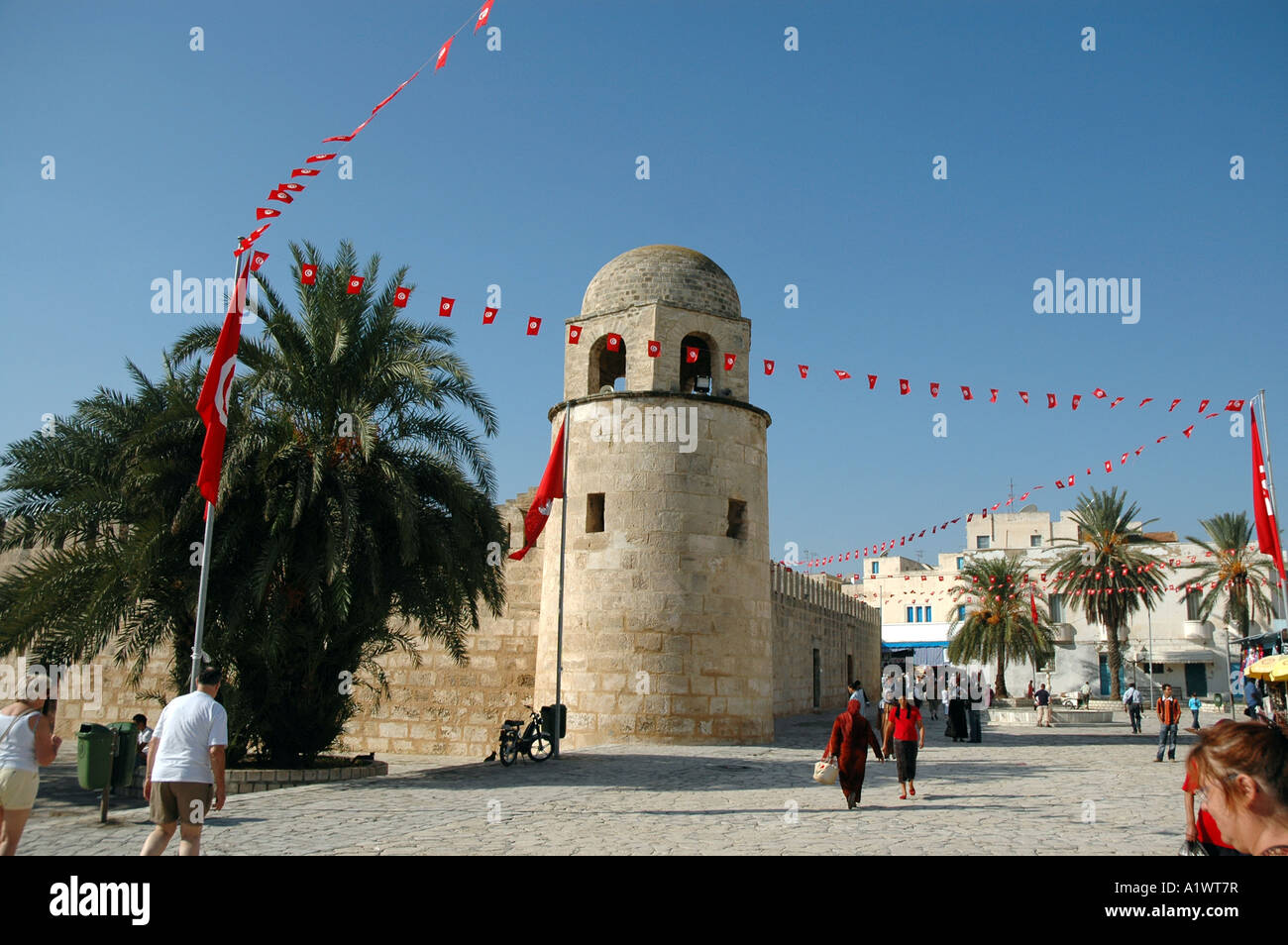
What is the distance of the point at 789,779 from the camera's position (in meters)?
12.6

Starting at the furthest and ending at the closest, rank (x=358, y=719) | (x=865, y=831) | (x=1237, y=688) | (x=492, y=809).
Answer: (x=1237, y=688) → (x=358, y=719) → (x=492, y=809) → (x=865, y=831)

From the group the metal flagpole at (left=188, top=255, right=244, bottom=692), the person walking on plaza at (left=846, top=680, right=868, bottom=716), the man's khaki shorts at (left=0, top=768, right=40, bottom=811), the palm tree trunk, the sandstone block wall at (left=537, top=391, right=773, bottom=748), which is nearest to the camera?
the man's khaki shorts at (left=0, top=768, right=40, bottom=811)

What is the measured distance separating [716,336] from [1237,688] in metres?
39.4

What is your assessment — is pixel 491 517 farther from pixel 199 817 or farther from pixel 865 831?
pixel 199 817

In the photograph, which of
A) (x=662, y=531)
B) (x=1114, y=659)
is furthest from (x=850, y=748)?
(x=1114, y=659)

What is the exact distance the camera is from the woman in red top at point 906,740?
11055 millimetres

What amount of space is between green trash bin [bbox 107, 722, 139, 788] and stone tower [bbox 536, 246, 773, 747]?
8010mm

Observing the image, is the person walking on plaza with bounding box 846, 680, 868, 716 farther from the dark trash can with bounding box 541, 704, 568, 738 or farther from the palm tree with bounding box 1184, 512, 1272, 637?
the palm tree with bounding box 1184, 512, 1272, 637

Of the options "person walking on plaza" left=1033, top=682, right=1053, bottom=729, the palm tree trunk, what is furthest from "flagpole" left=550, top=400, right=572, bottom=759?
the palm tree trunk

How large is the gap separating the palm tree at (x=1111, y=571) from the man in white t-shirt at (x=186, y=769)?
32.8m

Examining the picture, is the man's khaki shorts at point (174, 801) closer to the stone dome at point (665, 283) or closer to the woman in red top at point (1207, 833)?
the woman in red top at point (1207, 833)

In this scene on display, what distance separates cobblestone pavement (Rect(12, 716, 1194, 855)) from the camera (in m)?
7.86
